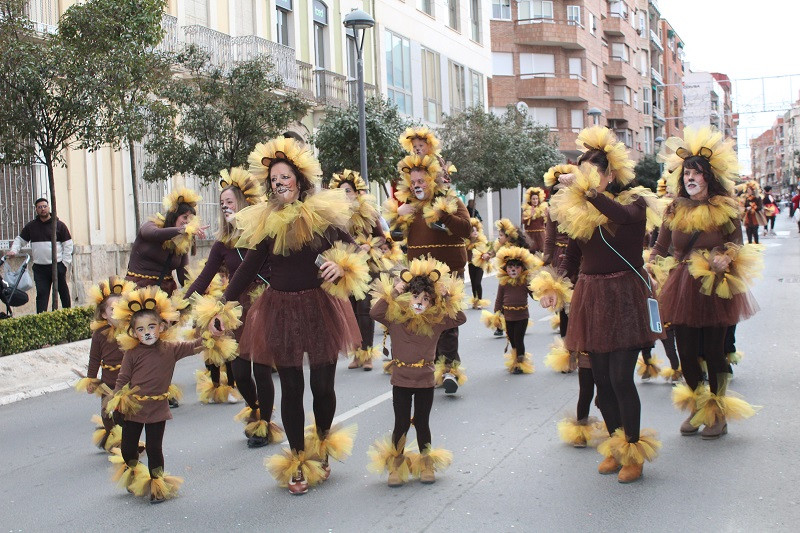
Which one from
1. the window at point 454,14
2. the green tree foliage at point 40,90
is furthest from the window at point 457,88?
the green tree foliage at point 40,90

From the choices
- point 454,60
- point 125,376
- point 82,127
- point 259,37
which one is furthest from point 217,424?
point 454,60

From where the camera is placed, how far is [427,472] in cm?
601

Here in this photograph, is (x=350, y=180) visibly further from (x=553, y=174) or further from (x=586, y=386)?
(x=586, y=386)

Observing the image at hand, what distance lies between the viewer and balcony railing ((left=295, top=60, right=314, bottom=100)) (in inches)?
1023

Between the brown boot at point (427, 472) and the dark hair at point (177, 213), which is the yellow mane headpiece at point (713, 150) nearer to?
the brown boot at point (427, 472)

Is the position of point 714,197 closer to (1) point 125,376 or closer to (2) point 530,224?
(1) point 125,376

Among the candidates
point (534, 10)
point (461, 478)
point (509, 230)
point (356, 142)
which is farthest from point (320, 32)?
point (534, 10)

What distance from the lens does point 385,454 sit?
6.00 m

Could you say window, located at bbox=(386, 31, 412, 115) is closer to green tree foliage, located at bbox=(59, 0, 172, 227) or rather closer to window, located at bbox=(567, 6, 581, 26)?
green tree foliage, located at bbox=(59, 0, 172, 227)

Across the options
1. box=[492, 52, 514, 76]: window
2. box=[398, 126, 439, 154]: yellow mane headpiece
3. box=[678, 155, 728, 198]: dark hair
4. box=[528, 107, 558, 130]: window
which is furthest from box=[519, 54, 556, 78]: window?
box=[678, 155, 728, 198]: dark hair

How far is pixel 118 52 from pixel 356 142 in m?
9.28

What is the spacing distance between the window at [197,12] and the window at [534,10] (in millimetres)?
36060

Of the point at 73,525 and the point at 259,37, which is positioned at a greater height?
the point at 259,37

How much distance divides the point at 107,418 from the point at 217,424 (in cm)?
124
